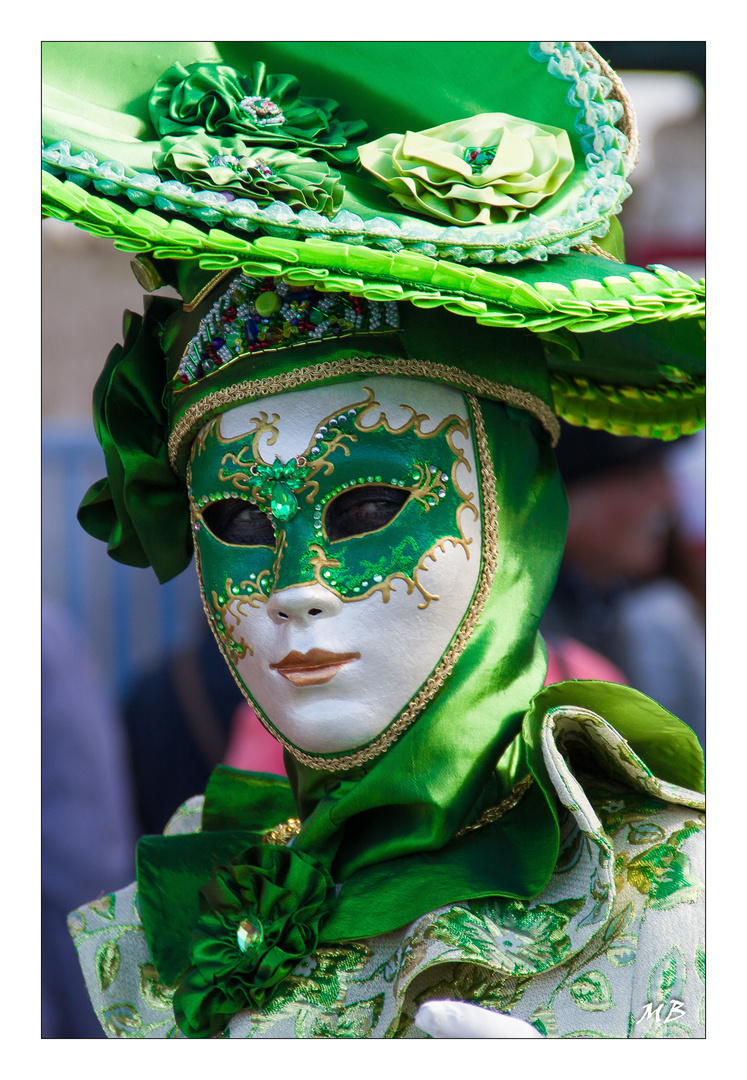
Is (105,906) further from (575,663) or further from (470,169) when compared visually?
(575,663)

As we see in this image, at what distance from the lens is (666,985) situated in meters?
1.75

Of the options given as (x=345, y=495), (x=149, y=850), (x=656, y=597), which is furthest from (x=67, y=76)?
(x=656, y=597)

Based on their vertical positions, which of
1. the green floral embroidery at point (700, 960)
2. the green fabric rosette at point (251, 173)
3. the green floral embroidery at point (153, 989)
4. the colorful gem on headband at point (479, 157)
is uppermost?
the colorful gem on headband at point (479, 157)

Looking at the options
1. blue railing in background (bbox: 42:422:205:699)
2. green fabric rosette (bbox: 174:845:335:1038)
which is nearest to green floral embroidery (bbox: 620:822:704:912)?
green fabric rosette (bbox: 174:845:335:1038)

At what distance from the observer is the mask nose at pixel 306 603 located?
6.27ft

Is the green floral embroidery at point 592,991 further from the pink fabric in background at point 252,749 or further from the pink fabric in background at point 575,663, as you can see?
the pink fabric in background at point 252,749

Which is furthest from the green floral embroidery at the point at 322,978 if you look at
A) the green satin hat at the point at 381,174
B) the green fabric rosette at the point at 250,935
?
the green satin hat at the point at 381,174

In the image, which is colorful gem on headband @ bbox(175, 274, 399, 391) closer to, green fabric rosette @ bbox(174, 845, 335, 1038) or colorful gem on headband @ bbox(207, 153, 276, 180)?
colorful gem on headband @ bbox(207, 153, 276, 180)

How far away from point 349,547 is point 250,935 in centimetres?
62

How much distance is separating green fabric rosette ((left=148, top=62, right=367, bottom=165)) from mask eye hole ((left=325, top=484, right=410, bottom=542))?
0.53 m

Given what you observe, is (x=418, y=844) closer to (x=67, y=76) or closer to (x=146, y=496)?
(x=146, y=496)

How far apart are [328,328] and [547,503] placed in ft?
1.55

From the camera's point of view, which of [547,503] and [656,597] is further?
[656,597]

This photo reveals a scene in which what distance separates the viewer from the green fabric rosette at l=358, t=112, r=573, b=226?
1937 millimetres
